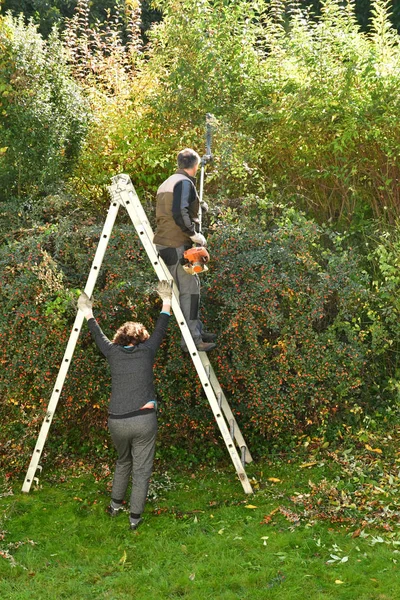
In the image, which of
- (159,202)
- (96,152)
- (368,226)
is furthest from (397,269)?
(96,152)

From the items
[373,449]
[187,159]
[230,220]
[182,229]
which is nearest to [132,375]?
[182,229]

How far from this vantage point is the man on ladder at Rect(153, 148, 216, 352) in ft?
19.5

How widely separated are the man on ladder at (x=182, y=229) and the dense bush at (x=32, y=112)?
114 inches

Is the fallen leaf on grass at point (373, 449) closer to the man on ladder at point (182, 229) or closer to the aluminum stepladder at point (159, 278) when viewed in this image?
the aluminum stepladder at point (159, 278)

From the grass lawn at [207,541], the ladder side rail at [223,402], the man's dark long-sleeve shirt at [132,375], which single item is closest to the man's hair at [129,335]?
the man's dark long-sleeve shirt at [132,375]

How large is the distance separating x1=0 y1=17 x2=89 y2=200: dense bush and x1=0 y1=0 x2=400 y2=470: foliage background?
0.02m

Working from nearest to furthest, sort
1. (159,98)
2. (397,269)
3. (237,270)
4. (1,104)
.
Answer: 1. (237,270)
2. (397,269)
3. (1,104)
4. (159,98)

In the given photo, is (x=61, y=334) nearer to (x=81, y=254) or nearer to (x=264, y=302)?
(x=81, y=254)

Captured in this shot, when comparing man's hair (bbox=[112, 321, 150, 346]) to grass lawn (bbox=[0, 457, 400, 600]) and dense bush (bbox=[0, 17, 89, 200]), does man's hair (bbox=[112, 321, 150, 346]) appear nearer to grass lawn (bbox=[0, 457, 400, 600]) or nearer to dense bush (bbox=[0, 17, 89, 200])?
grass lawn (bbox=[0, 457, 400, 600])

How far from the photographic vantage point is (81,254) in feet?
24.0

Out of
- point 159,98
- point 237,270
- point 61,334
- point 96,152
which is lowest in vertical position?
point 61,334

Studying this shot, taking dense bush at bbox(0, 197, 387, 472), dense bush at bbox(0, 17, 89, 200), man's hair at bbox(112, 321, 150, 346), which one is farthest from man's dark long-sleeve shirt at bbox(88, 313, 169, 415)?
dense bush at bbox(0, 17, 89, 200)

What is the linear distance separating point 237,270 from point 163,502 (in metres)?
2.15

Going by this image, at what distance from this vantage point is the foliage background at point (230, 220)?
23.0 ft
